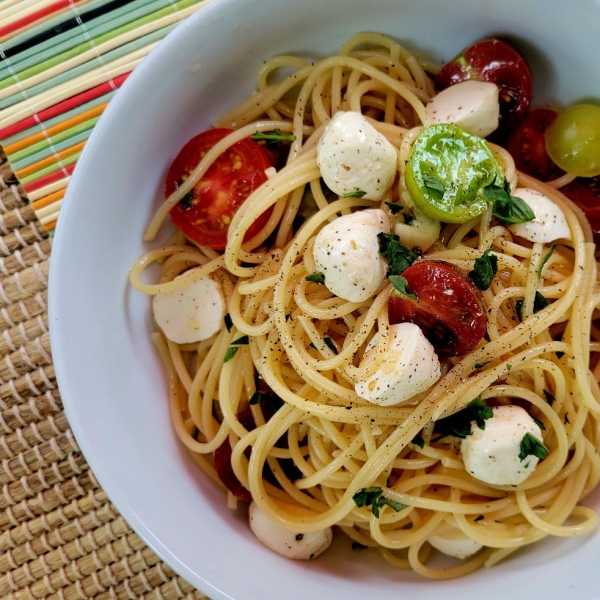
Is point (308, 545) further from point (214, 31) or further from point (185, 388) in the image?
point (214, 31)

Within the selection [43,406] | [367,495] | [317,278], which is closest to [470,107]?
[317,278]

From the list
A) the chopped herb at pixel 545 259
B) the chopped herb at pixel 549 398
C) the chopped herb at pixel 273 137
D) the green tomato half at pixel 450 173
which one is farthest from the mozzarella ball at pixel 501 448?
the chopped herb at pixel 273 137

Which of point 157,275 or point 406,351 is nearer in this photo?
point 406,351

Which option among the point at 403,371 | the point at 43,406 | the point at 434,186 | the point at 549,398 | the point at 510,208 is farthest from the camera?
the point at 43,406

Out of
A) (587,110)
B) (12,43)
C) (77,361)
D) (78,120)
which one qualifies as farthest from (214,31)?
(587,110)

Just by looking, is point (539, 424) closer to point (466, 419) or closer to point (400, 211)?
point (466, 419)

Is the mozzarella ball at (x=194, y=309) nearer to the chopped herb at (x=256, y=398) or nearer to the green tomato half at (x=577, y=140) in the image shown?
the chopped herb at (x=256, y=398)
